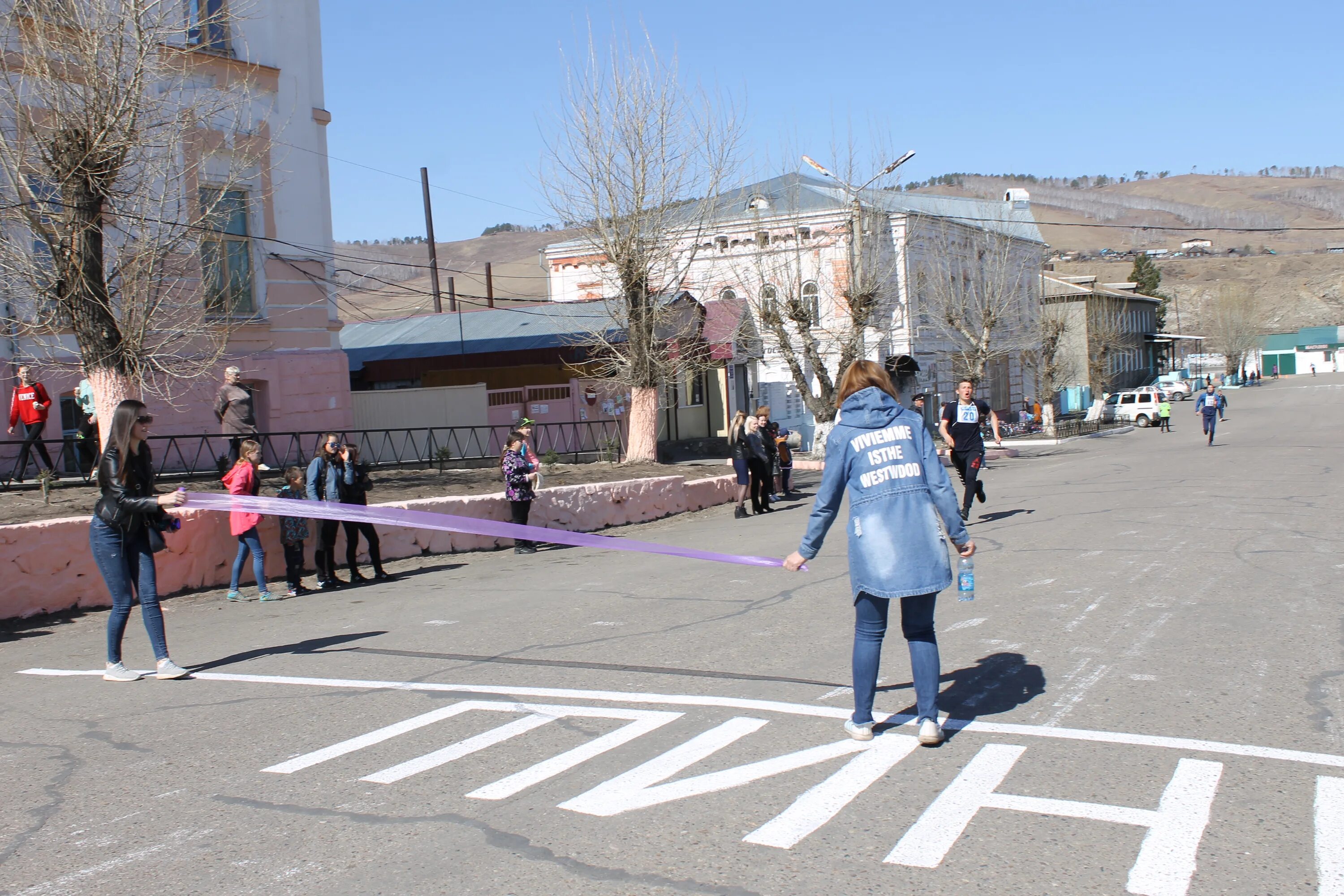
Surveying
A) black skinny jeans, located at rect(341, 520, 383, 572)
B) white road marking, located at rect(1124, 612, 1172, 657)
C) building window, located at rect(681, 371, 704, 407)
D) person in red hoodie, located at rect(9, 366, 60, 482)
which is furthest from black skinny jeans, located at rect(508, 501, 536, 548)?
building window, located at rect(681, 371, 704, 407)

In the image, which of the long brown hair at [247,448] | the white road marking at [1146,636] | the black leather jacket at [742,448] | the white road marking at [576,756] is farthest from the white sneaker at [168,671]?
the black leather jacket at [742,448]

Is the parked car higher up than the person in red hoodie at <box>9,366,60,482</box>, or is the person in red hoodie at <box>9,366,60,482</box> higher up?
the person in red hoodie at <box>9,366,60,482</box>

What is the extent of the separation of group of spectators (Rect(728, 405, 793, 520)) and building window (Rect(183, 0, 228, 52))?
9605mm

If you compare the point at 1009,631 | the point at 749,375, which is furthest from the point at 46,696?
the point at 749,375

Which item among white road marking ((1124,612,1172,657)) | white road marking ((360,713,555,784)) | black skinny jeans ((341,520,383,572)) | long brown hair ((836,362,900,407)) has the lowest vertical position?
white road marking ((1124,612,1172,657))

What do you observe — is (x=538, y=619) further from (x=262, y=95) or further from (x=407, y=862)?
(x=262, y=95)

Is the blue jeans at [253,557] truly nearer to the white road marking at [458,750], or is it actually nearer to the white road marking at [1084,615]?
the white road marking at [458,750]

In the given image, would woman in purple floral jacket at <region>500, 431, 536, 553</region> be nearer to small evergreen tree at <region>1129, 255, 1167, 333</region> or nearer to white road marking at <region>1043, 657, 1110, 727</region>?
white road marking at <region>1043, 657, 1110, 727</region>

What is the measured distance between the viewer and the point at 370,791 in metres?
4.73

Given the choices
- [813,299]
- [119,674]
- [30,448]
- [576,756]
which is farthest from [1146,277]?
[576,756]

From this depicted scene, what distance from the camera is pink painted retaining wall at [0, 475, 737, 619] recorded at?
1018 centimetres

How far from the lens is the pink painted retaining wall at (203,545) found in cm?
1018

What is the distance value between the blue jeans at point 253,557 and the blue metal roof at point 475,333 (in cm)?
1644

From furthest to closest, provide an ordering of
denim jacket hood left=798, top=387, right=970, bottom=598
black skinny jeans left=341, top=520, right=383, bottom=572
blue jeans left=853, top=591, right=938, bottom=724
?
black skinny jeans left=341, top=520, right=383, bottom=572
blue jeans left=853, top=591, right=938, bottom=724
denim jacket hood left=798, top=387, right=970, bottom=598
